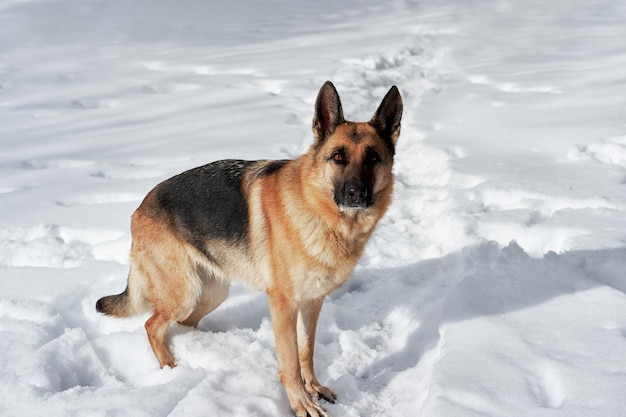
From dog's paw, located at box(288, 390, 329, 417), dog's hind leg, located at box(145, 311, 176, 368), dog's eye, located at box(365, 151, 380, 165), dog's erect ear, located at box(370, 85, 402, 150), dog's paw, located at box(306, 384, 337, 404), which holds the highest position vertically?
dog's erect ear, located at box(370, 85, 402, 150)

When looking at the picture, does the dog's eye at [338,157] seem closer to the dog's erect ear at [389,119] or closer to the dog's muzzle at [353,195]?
the dog's muzzle at [353,195]

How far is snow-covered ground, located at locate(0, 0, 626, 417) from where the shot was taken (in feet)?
10.0

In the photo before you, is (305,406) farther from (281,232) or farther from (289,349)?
(281,232)

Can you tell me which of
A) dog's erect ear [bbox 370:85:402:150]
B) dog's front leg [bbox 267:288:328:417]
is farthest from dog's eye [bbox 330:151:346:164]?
dog's front leg [bbox 267:288:328:417]

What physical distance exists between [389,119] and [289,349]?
1.47 metres

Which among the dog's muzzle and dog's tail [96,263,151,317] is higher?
the dog's muzzle

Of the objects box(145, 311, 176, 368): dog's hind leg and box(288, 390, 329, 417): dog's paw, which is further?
box(145, 311, 176, 368): dog's hind leg

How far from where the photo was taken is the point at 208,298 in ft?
12.3

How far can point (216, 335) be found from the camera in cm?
366

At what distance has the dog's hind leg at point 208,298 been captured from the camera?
146 inches

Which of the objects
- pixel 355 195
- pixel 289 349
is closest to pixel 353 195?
pixel 355 195

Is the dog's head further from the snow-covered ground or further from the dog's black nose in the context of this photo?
the snow-covered ground

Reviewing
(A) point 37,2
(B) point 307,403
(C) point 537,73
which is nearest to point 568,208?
(B) point 307,403

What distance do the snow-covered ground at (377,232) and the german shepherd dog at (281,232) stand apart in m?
0.25
